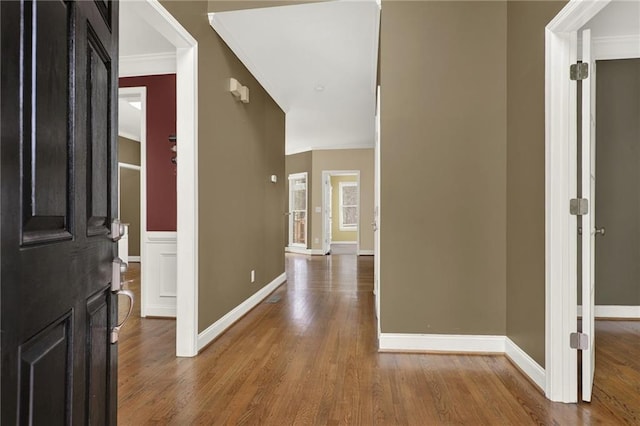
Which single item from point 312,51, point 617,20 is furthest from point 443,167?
point 312,51

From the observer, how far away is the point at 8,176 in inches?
21.8

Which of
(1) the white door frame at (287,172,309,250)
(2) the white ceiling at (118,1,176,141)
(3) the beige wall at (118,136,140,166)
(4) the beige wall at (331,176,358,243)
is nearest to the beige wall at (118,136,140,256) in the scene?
(3) the beige wall at (118,136,140,166)

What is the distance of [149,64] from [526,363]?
13.6 feet

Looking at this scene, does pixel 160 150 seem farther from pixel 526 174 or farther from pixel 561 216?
pixel 561 216

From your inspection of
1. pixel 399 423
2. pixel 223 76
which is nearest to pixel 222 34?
pixel 223 76

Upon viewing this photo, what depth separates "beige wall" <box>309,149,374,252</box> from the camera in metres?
8.78

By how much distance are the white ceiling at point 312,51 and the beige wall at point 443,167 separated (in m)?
0.61

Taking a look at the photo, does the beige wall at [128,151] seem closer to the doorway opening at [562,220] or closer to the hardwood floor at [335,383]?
the hardwood floor at [335,383]

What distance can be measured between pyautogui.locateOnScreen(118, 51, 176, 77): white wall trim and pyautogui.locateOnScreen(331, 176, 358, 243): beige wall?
9081mm

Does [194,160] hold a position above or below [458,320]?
above

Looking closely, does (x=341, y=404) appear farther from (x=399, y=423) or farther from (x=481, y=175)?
(x=481, y=175)

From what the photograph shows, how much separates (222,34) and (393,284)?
2540 mm

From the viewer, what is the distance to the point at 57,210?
2.32ft

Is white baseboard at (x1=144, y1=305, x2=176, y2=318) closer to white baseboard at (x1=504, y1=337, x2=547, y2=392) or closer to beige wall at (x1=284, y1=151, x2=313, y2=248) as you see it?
white baseboard at (x1=504, y1=337, x2=547, y2=392)
